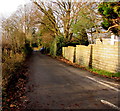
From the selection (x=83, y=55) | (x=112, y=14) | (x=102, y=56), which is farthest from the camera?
(x=83, y=55)

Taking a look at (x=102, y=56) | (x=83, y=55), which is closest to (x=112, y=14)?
(x=102, y=56)

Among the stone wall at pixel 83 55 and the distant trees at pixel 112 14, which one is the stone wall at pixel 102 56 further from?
the distant trees at pixel 112 14

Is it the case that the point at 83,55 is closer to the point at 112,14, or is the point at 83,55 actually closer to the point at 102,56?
the point at 102,56

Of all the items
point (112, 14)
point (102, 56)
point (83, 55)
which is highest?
point (112, 14)

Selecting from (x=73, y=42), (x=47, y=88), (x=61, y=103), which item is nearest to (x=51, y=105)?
(x=61, y=103)

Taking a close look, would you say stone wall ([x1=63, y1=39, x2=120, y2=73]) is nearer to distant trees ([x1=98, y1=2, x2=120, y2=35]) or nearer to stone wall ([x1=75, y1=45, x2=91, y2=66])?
stone wall ([x1=75, y1=45, x2=91, y2=66])

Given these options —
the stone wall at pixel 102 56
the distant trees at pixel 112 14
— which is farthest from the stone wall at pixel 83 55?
the distant trees at pixel 112 14

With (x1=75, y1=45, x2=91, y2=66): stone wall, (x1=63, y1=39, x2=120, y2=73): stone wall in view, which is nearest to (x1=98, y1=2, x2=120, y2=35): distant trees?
(x1=63, y1=39, x2=120, y2=73): stone wall

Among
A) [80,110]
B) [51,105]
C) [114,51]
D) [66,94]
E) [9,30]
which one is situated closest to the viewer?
[80,110]

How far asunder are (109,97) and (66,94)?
4.94 feet

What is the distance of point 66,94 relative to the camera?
4.81 m

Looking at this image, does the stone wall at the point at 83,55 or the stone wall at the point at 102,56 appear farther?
the stone wall at the point at 83,55

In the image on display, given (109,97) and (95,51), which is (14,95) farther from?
(95,51)

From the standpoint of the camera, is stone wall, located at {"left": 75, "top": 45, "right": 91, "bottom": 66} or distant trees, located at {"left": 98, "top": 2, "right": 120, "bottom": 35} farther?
stone wall, located at {"left": 75, "top": 45, "right": 91, "bottom": 66}
